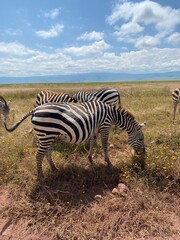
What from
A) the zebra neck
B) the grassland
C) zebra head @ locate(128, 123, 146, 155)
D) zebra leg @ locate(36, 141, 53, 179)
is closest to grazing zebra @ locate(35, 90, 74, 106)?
the grassland

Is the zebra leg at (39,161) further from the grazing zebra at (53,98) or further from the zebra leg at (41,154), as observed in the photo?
the grazing zebra at (53,98)

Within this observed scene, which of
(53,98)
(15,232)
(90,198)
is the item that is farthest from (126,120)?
(53,98)

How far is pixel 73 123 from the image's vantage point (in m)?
4.91

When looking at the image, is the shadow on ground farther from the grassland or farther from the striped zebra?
the striped zebra

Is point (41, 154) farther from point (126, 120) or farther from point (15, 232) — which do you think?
point (126, 120)

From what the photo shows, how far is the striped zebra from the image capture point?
187 inches

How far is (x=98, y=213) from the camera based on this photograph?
4.06 metres

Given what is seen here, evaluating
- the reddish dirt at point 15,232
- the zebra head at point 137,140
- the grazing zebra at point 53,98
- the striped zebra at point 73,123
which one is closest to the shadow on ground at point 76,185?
the striped zebra at point 73,123

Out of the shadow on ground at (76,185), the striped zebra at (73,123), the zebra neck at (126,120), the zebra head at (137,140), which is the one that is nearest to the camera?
the shadow on ground at (76,185)

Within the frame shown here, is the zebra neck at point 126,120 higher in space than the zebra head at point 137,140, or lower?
higher

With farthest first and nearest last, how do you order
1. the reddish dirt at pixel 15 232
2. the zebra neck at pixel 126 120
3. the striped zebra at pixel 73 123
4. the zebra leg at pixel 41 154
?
the zebra neck at pixel 126 120 → the zebra leg at pixel 41 154 → the striped zebra at pixel 73 123 → the reddish dirt at pixel 15 232

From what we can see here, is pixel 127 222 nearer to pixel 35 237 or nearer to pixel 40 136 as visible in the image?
pixel 35 237

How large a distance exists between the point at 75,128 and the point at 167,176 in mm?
2527

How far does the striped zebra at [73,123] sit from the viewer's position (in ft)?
15.6
